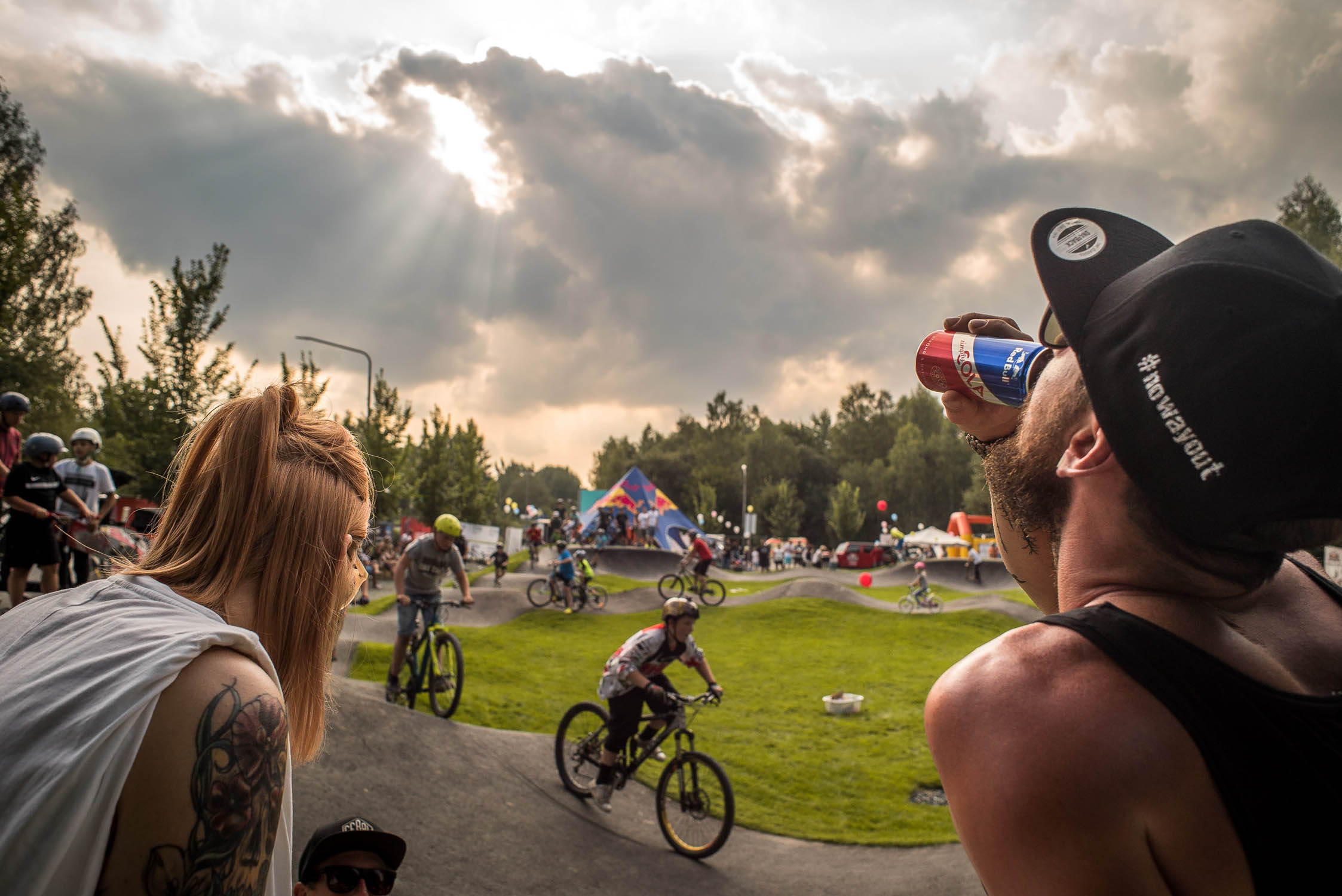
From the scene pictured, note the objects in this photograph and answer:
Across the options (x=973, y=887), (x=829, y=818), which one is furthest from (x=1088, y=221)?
(x=829, y=818)

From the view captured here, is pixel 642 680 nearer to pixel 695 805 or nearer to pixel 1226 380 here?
pixel 695 805

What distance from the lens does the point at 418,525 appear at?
38.8m

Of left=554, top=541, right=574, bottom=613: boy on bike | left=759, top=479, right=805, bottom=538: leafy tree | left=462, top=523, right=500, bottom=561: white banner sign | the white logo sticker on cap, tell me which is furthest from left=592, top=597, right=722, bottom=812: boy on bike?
left=759, top=479, right=805, bottom=538: leafy tree

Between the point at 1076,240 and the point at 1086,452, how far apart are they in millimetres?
354

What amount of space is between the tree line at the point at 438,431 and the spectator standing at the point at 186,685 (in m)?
0.37

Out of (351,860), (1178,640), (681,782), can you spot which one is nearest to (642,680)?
(681,782)

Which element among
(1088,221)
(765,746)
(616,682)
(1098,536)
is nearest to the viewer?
(1098,536)

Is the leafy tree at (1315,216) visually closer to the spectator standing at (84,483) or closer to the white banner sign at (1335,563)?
the white banner sign at (1335,563)

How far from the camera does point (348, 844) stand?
3623 mm

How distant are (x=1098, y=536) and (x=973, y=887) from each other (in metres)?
7.88

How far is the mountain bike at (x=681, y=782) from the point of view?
8.13m

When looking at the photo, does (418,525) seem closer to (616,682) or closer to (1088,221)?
(616,682)

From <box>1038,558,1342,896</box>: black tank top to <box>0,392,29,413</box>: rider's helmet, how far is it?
11.9 metres

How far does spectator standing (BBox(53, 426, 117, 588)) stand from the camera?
32.0 ft
